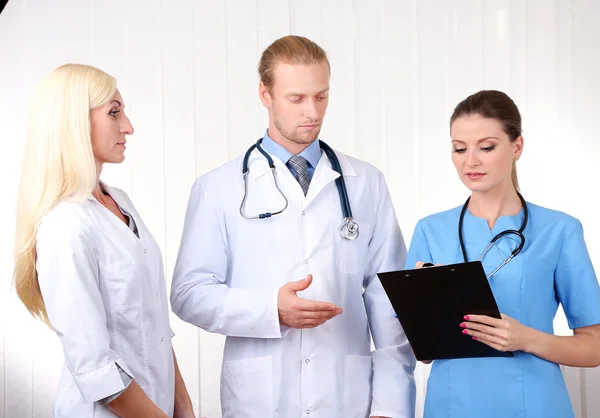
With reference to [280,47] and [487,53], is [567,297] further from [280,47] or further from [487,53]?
[487,53]

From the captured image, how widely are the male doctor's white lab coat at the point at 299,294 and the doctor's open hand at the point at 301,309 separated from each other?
3cm

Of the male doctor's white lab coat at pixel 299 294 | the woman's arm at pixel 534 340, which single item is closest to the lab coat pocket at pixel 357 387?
the male doctor's white lab coat at pixel 299 294

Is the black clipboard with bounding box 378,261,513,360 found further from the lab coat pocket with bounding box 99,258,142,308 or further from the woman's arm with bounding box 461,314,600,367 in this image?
the lab coat pocket with bounding box 99,258,142,308

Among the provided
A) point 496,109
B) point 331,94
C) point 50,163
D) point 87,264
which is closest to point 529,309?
point 496,109

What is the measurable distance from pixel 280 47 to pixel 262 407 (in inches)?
38.5

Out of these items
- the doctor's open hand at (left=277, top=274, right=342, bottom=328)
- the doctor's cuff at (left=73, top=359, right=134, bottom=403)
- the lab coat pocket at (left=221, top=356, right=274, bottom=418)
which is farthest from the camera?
the lab coat pocket at (left=221, top=356, right=274, bottom=418)

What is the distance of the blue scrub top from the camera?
184cm

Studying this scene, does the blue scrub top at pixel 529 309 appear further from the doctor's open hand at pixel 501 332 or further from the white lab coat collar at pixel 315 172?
the white lab coat collar at pixel 315 172

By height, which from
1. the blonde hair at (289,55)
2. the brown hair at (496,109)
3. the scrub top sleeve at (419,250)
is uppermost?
the blonde hair at (289,55)

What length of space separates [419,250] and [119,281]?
2.47ft

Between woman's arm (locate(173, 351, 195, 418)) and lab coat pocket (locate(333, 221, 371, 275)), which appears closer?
woman's arm (locate(173, 351, 195, 418))

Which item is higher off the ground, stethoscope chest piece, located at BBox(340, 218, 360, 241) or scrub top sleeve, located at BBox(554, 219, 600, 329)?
stethoscope chest piece, located at BBox(340, 218, 360, 241)

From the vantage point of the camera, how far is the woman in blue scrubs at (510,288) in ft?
6.01

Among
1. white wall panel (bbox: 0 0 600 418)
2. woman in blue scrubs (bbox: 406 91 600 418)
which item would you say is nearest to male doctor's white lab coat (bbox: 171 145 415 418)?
woman in blue scrubs (bbox: 406 91 600 418)
